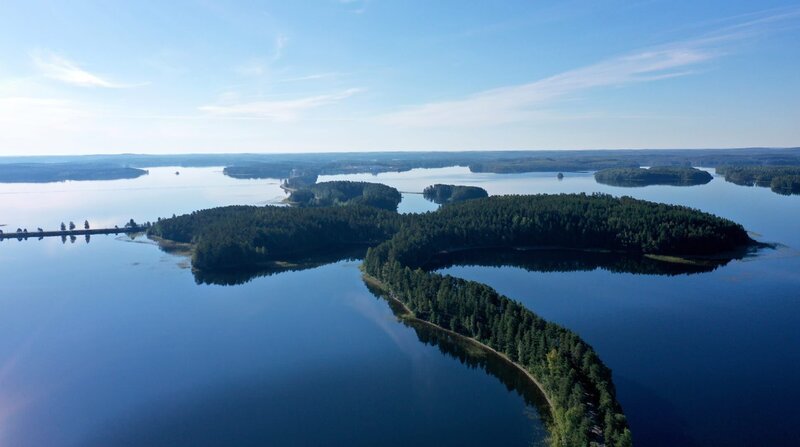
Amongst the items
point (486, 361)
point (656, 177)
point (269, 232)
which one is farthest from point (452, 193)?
point (486, 361)

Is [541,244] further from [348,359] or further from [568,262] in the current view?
[348,359]

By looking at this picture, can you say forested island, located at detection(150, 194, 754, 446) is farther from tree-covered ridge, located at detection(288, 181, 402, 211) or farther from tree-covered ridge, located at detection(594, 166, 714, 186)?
tree-covered ridge, located at detection(594, 166, 714, 186)

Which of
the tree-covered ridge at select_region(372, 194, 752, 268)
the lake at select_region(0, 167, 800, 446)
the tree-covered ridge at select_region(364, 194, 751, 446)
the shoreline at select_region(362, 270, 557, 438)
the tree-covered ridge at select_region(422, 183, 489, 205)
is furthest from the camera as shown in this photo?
the tree-covered ridge at select_region(422, 183, 489, 205)

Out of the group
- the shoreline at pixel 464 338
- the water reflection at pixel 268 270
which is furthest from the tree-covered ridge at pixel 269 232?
the shoreline at pixel 464 338

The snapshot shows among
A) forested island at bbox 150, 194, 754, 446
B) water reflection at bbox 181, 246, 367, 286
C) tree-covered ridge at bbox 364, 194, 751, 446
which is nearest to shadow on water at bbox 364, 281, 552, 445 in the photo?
forested island at bbox 150, 194, 754, 446

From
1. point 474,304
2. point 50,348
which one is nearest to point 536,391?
point 474,304

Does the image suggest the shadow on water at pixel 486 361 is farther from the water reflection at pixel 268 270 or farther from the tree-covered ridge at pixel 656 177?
the tree-covered ridge at pixel 656 177

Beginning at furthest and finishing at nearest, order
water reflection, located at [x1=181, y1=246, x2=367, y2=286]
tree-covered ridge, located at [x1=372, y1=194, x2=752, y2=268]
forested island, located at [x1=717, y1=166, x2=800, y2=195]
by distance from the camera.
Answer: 1. forested island, located at [x1=717, y1=166, x2=800, y2=195]
2. tree-covered ridge, located at [x1=372, y1=194, x2=752, y2=268]
3. water reflection, located at [x1=181, y1=246, x2=367, y2=286]
